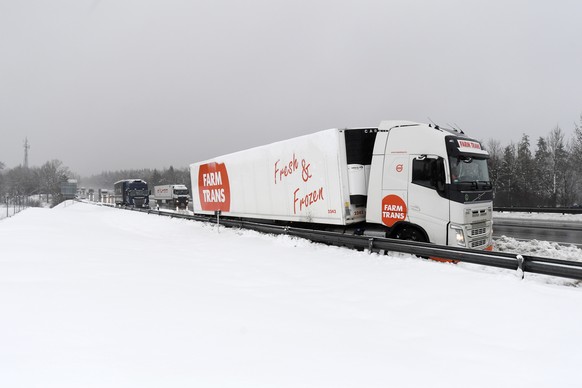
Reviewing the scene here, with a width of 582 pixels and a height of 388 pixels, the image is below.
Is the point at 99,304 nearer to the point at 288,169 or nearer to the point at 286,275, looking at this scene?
the point at 286,275

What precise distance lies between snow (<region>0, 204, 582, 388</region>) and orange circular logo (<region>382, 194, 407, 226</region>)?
2.12 m

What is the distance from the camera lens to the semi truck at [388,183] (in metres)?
8.20

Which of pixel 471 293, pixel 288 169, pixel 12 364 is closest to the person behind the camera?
pixel 12 364

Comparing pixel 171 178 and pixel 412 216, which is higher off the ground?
pixel 171 178

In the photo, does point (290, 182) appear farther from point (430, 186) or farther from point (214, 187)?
point (214, 187)

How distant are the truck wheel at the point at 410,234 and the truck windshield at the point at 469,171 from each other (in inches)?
64.2

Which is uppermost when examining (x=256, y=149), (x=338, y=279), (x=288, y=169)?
(x=256, y=149)

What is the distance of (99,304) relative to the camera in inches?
180

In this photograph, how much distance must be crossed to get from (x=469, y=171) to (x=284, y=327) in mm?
6926

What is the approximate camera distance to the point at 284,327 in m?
4.06

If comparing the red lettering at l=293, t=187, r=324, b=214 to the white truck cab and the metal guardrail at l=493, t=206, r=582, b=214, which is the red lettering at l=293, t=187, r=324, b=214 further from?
the metal guardrail at l=493, t=206, r=582, b=214

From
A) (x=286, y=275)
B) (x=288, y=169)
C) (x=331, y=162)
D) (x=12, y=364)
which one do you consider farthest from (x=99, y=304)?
(x=288, y=169)

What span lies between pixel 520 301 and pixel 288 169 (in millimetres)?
8137

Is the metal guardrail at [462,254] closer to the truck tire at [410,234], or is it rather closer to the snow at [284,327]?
the snow at [284,327]
